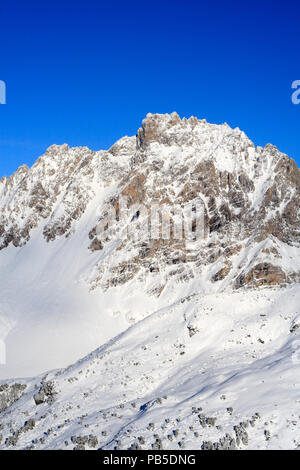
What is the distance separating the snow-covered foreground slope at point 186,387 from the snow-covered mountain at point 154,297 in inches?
4.6

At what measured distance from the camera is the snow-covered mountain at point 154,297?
907 inches

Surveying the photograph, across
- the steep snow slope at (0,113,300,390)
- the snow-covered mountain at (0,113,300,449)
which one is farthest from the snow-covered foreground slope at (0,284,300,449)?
the steep snow slope at (0,113,300,390)

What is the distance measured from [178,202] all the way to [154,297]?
38655mm

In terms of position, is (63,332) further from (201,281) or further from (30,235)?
(30,235)

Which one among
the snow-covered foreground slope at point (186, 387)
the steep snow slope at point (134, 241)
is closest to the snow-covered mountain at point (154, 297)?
the snow-covered foreground slope at point (186, 387)

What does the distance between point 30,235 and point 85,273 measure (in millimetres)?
46073

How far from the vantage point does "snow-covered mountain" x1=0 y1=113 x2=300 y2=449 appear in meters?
23.0

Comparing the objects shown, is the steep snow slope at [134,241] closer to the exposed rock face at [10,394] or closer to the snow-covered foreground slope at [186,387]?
the exposed rock face at [10,394]

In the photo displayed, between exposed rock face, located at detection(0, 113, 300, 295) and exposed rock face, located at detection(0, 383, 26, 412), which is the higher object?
exposed rock face, located at detection(0, 113, 300, 295)

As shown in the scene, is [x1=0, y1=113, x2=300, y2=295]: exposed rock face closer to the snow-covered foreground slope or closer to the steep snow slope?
the steep snow slope

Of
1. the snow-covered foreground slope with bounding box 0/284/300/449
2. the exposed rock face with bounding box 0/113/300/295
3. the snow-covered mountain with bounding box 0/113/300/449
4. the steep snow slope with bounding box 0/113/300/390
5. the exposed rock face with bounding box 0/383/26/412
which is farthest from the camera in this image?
the exposed rock face with bounding box 0/113/300/295

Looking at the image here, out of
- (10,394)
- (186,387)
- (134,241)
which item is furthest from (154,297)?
(186,387)

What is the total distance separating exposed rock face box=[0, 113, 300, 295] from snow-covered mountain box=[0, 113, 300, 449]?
0.52 metres
